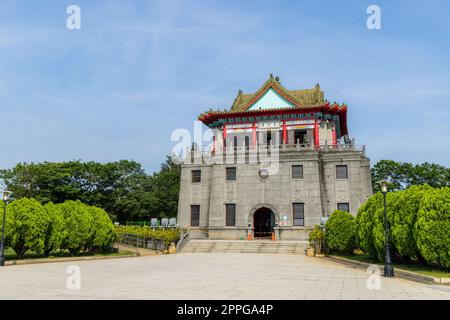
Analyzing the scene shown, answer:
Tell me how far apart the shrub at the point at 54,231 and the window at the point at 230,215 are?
46.4ft

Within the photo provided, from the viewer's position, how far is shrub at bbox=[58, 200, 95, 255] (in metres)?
17.8

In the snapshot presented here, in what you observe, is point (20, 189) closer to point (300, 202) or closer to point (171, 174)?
point (171, 174)

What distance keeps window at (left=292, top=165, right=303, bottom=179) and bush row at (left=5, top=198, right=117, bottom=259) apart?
46.7 feet

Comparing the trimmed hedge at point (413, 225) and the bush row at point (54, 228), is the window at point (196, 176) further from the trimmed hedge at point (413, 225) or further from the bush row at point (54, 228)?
the trimmed hedge at point (413, 225)

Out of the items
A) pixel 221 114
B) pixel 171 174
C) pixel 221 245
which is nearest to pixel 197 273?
pixel 221 245

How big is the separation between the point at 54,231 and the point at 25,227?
1338 millimetres

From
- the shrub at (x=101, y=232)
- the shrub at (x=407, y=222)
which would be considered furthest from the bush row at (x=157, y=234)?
the shrub at (x=407, y=222)

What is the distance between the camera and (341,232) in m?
19.6

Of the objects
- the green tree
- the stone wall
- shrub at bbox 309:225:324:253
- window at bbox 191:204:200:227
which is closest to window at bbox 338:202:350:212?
the stone wall

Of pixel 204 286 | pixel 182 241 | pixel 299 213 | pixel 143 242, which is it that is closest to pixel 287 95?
pixel 299 213

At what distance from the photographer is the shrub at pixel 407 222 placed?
42.8 feet
